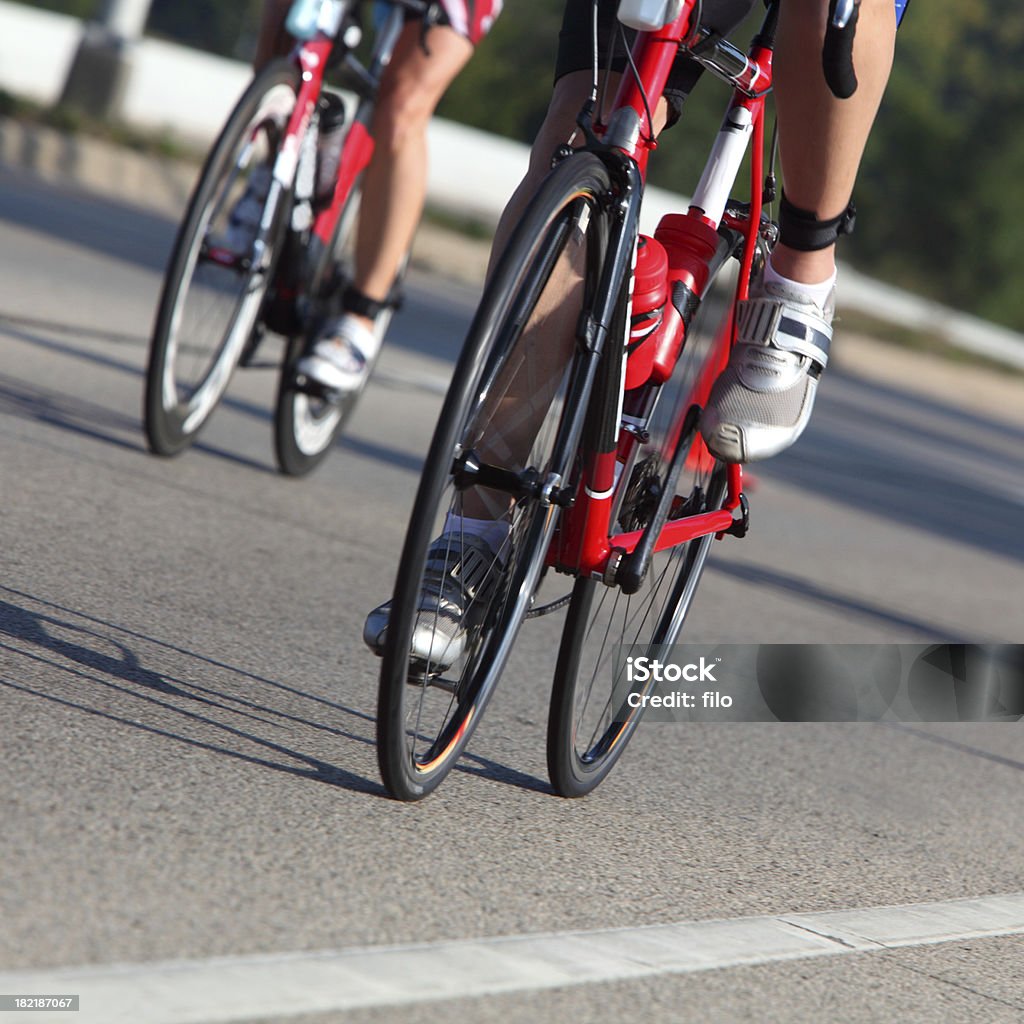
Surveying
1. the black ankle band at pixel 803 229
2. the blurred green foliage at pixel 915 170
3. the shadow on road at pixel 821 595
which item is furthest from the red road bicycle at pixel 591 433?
the blurred green foliage at pixel 915 170

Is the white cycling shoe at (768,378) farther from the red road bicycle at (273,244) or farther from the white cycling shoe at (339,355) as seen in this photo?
the white cycling shoe at (339,355)

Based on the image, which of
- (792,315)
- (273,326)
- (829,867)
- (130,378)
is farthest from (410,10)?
(829,867)

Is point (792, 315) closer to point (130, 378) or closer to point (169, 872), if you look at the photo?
point (169, 872)

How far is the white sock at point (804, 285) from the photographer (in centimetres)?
292

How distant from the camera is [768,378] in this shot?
114 inches

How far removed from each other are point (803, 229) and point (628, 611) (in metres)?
0.73

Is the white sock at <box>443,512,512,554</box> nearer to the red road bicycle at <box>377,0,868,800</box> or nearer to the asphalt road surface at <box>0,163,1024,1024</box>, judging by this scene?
the red road bicycle at <box>377,0,868,800</box>

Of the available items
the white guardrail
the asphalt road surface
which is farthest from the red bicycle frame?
the white guardrail

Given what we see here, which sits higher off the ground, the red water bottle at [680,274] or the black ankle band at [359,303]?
the red water bottle at [680,274]

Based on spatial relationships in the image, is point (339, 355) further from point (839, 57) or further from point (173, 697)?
point (839, 57)

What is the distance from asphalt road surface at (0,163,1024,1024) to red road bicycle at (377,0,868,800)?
6.5 inches

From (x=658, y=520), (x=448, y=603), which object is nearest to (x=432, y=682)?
(x=448, y=603)

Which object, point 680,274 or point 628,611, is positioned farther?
point 628,611

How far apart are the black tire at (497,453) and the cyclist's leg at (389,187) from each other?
2149mm
